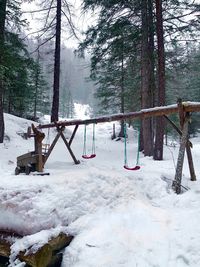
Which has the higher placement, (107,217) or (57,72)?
(57,72)

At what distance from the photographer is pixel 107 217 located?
5258 mm

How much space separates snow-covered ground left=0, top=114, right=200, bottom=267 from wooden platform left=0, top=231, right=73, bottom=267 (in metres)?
0.12

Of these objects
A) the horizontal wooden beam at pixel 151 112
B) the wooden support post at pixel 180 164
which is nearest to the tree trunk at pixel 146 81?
the horizontal wooden beam at pixel 151 112

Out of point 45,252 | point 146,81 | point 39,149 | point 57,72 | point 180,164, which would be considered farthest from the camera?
point 57,72

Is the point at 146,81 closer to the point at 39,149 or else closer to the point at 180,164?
the point at 39,149

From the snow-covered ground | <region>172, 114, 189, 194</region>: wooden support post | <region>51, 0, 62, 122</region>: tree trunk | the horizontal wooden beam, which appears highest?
<region>51, 0, 62, 122</region>: tree trunk

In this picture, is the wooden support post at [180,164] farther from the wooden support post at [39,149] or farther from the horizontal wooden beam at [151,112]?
the wooden support post at [39,149]

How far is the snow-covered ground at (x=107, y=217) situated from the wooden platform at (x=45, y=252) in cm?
12

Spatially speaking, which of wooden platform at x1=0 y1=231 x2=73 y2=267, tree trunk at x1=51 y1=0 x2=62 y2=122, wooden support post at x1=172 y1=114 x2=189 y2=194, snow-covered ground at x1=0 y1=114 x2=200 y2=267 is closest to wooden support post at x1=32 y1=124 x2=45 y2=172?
snow-covered ground at x1=0 y1=114 x2=200 y2=267

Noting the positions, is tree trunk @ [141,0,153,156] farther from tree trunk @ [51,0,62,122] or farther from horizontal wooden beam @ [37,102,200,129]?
tree trunk @ [51,0,62,122]

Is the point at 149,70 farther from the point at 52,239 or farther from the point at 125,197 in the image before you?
the point at 52,239

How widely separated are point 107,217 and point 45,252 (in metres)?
1.26

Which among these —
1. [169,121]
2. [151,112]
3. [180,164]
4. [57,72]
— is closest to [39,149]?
→ [151,112]

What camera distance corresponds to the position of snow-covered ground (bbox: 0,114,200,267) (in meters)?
4.27
